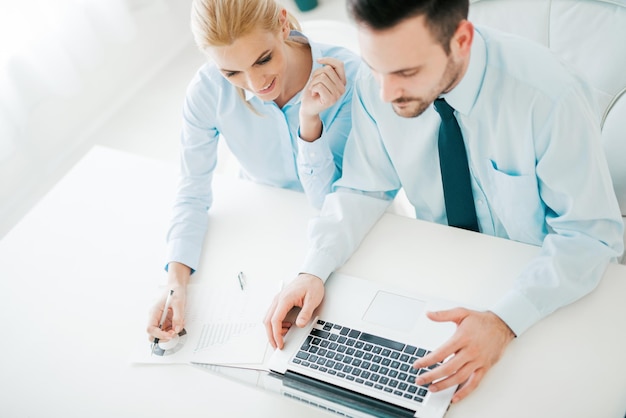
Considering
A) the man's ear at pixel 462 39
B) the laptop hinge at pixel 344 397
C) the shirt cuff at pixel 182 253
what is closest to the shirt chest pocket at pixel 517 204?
the man's ear at pixel 462 39

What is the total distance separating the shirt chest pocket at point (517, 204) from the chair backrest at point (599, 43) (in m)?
0.26

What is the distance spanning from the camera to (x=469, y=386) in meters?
0.96

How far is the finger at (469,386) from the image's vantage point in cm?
95

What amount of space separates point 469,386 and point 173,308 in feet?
1.83

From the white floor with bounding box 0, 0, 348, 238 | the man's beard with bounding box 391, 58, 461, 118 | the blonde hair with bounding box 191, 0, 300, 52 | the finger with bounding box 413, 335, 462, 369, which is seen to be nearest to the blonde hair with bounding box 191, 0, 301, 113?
the blonde hair with bounding box 191, 0, 300, 52

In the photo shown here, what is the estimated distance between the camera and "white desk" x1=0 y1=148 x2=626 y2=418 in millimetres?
983

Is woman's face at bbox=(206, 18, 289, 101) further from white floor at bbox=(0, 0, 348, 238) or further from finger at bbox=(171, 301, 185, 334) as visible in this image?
white floor at bbox=(0, 0, 348, 238)

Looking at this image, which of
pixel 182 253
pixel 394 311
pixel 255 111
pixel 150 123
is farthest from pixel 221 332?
pixel 150 123

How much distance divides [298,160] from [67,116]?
5.47 ft

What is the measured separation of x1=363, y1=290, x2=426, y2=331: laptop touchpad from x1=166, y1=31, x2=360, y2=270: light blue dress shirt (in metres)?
0.33

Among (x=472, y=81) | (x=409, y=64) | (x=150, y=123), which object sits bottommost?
(x=150, y=123)

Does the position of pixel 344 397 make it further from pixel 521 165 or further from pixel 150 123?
pixel 150 123

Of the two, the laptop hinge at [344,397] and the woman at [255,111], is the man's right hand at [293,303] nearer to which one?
the laptop hinge at [344,397]

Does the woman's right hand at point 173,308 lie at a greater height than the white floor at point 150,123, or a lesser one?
greater
